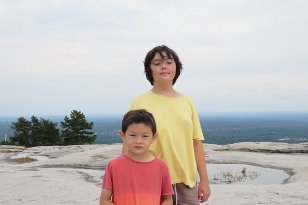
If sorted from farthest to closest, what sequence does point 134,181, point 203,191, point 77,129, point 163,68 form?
1. point 77,129
2. point 203,191
3. point 163,68
4. point 134,181

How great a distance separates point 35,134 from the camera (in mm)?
40406

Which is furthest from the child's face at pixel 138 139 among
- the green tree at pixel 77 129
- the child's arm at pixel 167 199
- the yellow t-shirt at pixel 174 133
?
the green tree at pixel 77 129

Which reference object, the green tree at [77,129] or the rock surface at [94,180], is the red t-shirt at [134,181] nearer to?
the rock surface at [94,180]

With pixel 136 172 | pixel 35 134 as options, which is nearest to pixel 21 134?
pixel 35 134

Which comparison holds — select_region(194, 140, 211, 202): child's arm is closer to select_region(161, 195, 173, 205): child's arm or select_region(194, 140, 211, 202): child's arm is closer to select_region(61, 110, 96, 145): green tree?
select_region(161, 195, 173, 205): child's arm

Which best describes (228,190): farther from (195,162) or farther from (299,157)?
(299,157)

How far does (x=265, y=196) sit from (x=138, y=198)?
6491 mm

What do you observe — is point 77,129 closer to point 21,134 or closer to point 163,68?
point 21,134

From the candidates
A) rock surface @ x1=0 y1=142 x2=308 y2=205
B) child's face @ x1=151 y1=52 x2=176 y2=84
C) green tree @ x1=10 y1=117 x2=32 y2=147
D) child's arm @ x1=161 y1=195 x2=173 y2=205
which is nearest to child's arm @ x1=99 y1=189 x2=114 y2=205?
child's arm @ x1=161 y1=195 x2=173 y2=205

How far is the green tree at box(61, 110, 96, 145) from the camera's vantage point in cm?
3912

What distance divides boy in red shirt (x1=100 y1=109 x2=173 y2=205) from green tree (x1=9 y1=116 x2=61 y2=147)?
36159 mm

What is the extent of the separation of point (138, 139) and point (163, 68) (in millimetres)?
909

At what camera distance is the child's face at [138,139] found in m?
3.99

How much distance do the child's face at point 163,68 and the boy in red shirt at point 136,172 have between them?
606 millimetres
